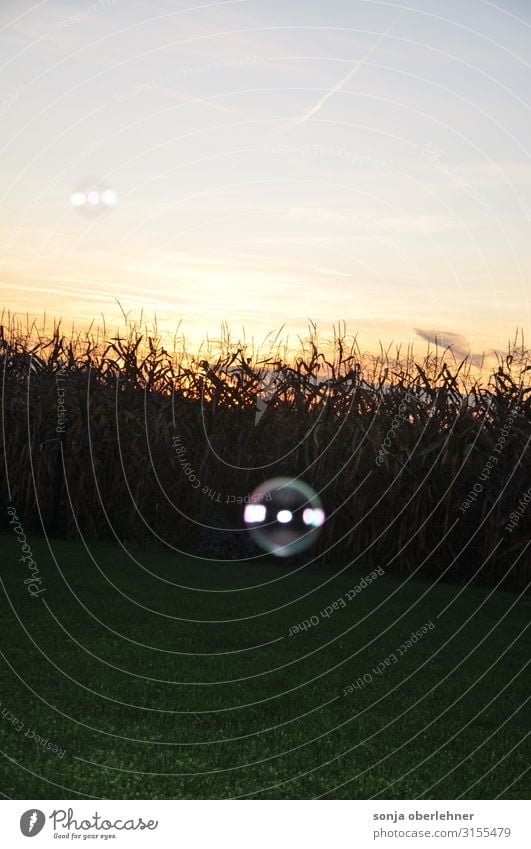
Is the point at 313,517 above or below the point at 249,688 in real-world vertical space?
above

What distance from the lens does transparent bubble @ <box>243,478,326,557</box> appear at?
422 inches

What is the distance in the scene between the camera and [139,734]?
197 inches

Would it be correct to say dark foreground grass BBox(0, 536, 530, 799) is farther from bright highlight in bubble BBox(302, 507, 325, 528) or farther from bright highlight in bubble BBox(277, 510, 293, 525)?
bright highlight in bubble BBox(277, 510, 293, 525)

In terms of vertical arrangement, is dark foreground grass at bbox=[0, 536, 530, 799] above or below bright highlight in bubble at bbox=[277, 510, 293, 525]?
below

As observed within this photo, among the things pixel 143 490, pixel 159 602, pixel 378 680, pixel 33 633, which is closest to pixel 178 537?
pixel 143 490

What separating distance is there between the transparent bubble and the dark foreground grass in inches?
46.3

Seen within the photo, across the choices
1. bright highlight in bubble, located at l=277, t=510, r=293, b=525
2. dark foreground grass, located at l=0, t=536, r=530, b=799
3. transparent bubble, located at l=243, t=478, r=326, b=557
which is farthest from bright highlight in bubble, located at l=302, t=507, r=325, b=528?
dark foreground grass, located at l=0, t=536, r=530, b=799

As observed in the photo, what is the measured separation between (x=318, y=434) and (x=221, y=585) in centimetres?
268

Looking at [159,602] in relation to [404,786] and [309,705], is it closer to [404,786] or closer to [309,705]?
[309,705]

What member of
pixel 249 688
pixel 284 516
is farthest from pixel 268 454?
pixel 249 688

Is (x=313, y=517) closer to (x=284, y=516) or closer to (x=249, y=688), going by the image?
(x=284, y=516)

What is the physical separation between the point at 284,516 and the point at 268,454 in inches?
33.1

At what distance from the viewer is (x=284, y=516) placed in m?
10.8

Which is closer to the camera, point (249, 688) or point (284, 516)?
point (249, 688)
